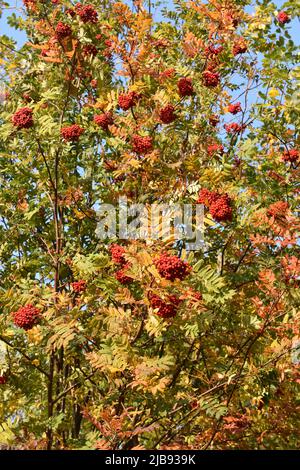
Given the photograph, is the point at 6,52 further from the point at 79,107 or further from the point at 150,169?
the point at 150,169

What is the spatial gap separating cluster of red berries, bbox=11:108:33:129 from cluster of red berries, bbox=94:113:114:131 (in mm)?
778

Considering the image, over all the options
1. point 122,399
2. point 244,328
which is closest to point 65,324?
point 122,399

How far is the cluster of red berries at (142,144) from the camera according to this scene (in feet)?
17.5

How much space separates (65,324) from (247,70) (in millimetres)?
4733

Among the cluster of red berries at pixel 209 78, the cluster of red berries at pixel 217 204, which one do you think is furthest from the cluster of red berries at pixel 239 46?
the cluster of red berries at pixel 217 204

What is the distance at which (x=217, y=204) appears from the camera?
183 inches

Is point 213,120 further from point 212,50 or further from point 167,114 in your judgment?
point 167,114

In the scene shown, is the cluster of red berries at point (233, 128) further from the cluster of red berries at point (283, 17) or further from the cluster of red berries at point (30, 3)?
the cluster of red berries at point (30, 3)

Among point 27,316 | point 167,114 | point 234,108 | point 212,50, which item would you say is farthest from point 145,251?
point 234,108

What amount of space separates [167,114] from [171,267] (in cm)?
206

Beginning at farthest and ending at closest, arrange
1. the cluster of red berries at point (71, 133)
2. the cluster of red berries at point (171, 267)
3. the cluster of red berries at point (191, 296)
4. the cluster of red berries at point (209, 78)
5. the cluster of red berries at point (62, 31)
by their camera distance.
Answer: the cluster of red berries at point (209, 78) → the cluster of red berries at point (71, 133) → the cluster of red berries at point (62, 31) → the cluster of red berries at point (191, 296) → the cluster of red berries at point (171, 267)

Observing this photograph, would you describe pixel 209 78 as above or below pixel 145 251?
above

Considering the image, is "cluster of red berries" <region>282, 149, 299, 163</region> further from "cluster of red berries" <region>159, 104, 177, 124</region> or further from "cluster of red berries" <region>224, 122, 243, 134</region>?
"cluster of red berries" <region>159, 104, 177, 124</region>

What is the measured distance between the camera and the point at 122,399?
15.8 ft
